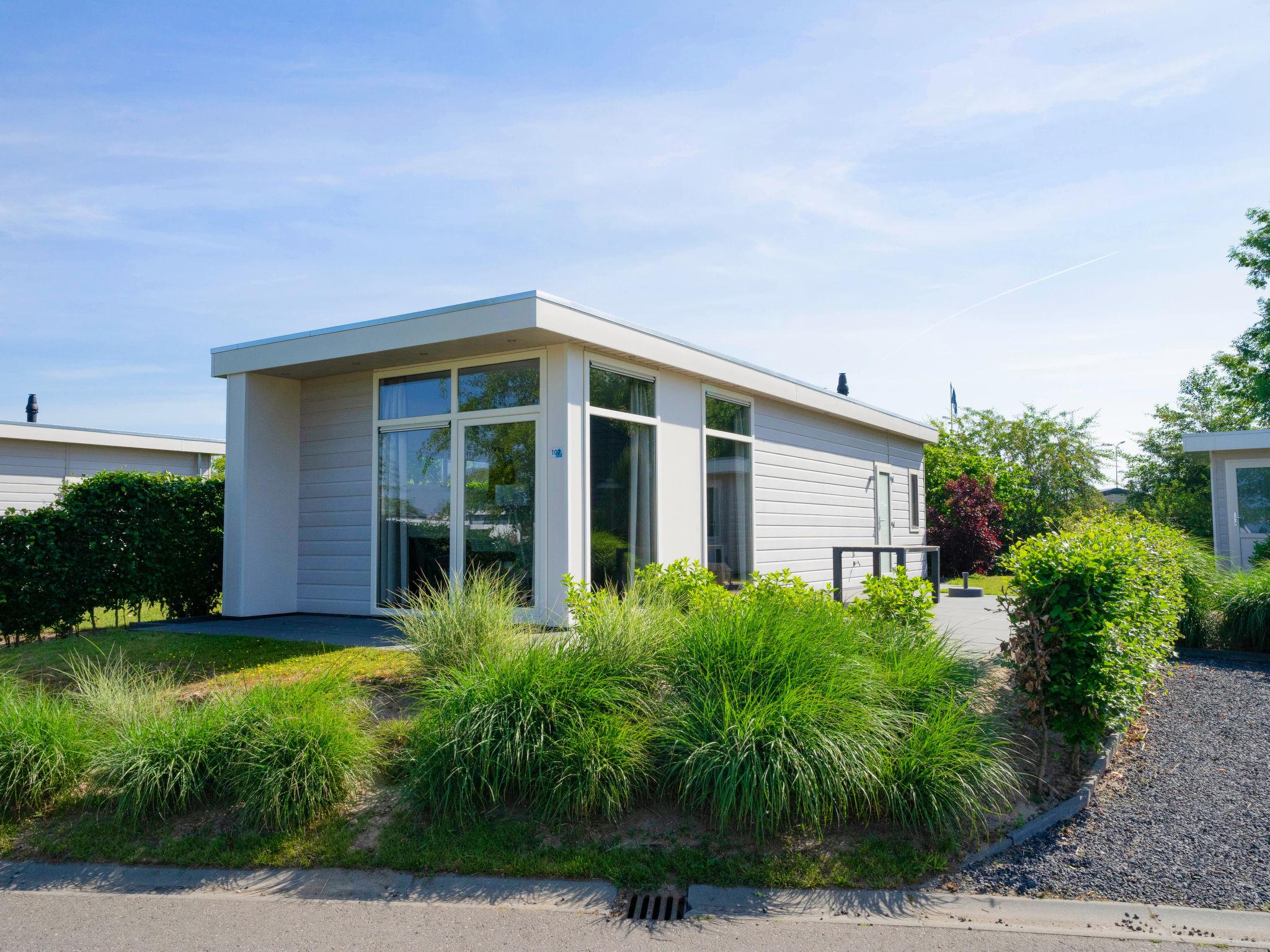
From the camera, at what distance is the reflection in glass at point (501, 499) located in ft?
26.1

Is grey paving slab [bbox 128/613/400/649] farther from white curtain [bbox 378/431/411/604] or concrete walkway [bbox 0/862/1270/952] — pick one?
concrete walkway [bbox 0/862/1270/952]

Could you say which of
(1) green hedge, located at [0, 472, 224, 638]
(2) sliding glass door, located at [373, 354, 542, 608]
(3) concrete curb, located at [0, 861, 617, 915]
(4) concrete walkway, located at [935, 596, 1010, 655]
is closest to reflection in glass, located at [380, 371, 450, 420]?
(2) sliding glass door, located at [373, 354, 542, 608]

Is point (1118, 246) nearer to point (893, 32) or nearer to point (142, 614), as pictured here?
point (893, 32)

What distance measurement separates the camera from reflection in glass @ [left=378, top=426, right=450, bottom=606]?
8547mm

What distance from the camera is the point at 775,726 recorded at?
12.1ft

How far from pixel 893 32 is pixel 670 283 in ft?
13.4

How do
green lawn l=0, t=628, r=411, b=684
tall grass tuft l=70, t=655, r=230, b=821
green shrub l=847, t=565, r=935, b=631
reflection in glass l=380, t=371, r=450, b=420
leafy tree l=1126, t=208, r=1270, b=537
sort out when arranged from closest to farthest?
tall grass tuft l=70, t=655, r=230, b=821 < green shrub l=847, t=565, r=935, b=631 < green lawn l=0, t=628, r=411, b=684 < reflection in glass l=380, t=371, r=450, b=420 < leafy tree l=1126, t=208, r=1270, b=537

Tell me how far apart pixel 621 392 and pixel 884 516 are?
7.78m

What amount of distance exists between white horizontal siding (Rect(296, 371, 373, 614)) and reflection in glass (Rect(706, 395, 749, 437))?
12.5ft

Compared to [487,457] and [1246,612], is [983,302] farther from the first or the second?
[487,457]

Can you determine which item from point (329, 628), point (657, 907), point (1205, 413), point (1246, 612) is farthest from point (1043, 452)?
point (657, 907)

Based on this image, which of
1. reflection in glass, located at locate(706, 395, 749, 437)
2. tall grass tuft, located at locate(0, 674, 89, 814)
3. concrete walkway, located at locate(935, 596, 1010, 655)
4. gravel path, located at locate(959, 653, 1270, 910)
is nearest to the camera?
gravel path, located at locate(959, 653, 1270, 910)

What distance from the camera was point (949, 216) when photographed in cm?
930

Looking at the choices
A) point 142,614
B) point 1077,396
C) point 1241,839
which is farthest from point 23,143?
point 1077,396
